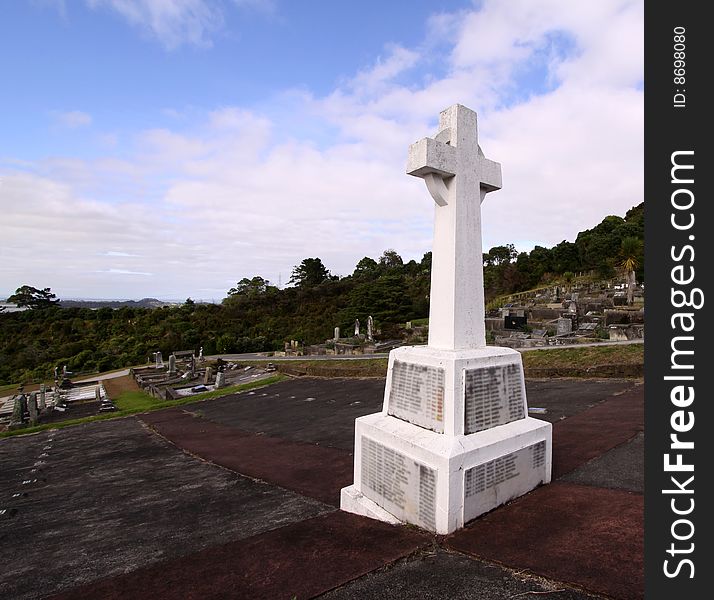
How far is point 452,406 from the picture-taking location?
3643mm

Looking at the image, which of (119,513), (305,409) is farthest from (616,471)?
(305,409)

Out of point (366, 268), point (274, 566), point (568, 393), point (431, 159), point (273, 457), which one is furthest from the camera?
point (366, 268)

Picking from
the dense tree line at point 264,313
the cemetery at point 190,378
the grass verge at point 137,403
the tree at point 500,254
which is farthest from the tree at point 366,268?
the grass verge at point 137,403

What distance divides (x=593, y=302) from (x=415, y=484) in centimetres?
3088

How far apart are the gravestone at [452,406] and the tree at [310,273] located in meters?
66.1

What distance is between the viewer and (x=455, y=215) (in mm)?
4078

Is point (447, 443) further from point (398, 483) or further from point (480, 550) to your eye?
point (480, 550)

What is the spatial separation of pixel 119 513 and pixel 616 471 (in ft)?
19.4

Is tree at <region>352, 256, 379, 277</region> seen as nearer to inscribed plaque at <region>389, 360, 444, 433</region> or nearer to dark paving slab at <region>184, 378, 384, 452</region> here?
dark paving slab at <region>184, 378, 384, 452</region>

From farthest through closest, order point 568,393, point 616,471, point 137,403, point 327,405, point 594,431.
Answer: point 137,403 < point 327,405 < point 568,393 < point 594,431 < point 616,471

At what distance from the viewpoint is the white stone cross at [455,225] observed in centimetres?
398

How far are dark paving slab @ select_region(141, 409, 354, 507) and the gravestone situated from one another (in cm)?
124

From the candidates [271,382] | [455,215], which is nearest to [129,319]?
[271,382]

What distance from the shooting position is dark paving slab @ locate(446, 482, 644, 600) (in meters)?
2.53
